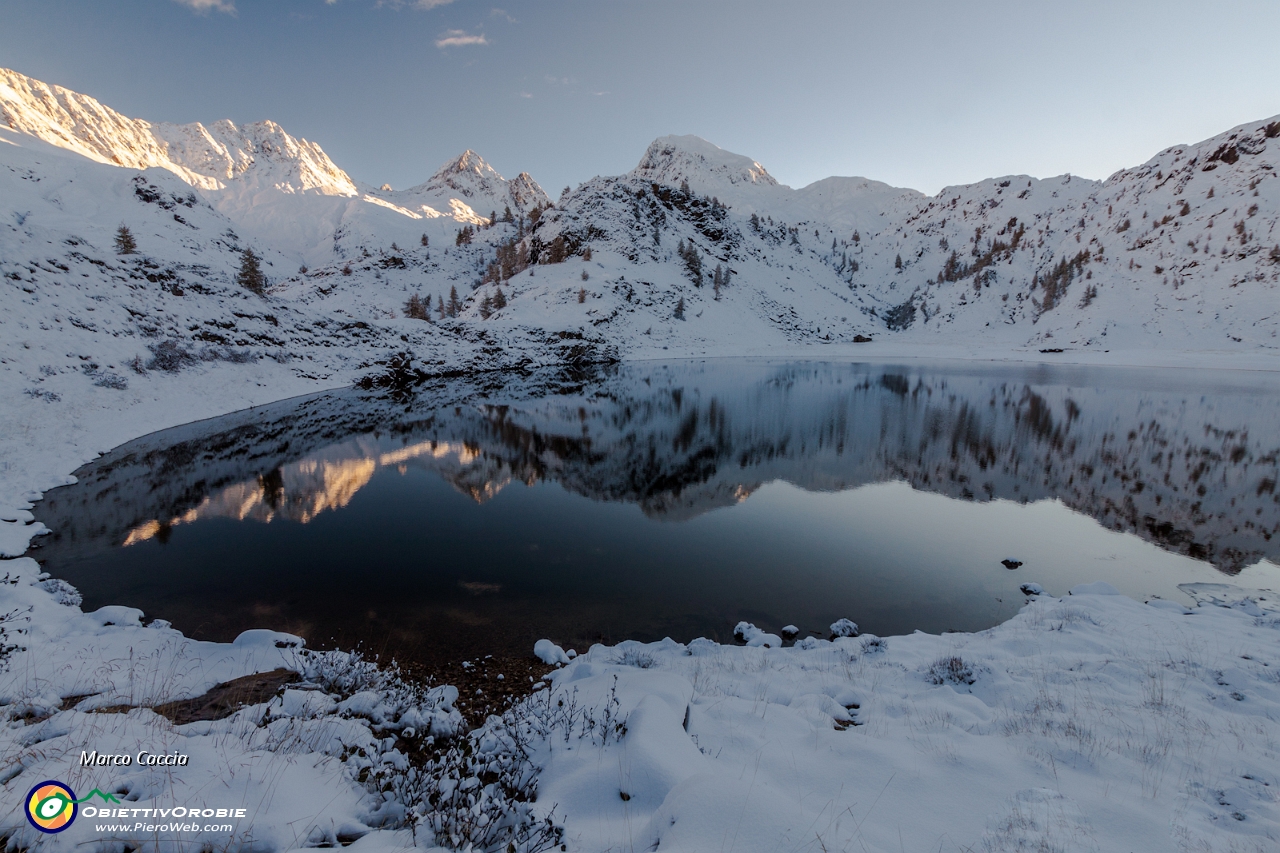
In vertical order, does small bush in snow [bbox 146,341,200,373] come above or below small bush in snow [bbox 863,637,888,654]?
above

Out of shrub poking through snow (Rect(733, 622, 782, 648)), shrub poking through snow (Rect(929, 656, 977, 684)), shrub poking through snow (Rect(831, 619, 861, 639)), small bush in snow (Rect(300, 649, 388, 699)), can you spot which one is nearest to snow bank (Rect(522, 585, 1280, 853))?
shrub poking through snow (Rect(929, 656, 977, 684))

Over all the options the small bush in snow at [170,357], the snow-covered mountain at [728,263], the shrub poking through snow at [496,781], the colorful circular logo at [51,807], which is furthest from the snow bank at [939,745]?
the snow-covered mountain at [728,263]

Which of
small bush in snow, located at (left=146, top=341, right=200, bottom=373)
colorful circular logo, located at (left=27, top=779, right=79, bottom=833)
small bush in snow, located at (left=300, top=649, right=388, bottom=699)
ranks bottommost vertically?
small bush in snow, located at (left=300, top=649, right=388, bottom=699)

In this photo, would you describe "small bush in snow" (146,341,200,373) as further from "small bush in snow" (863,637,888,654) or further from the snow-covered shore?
"small bush in snow" (863,637,888,654)

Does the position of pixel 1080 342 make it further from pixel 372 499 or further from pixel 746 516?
pixel 372 499

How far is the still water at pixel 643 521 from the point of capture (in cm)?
1016

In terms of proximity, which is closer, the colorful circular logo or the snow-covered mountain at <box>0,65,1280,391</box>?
the colorful circular logo

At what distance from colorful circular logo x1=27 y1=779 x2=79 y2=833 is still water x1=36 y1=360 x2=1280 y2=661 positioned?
543cm

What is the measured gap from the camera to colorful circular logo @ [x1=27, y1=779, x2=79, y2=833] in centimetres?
312

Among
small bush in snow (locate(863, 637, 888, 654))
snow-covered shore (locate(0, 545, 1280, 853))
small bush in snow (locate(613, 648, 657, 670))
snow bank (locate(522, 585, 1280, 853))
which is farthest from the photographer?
small bush in snow (locate(863, 637, 888, 654))

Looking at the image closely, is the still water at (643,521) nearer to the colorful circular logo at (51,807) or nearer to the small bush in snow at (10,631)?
the small bush in snow at (10,631)

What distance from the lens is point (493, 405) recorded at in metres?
36.2

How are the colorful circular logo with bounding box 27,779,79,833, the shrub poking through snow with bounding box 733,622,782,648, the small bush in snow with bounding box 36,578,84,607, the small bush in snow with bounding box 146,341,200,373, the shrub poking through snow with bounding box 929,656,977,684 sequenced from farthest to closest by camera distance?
the small bush in snow with bounding box 146,341,200,373 → the small bush in snow with bounding box 36,578,84,607 → the shrub poking through snow with bounding box 733,622,782,648 → the shrub poking through snow with bounding box 929,656,977,684 → the colorful circular logo with bounding box 27,779,79,833

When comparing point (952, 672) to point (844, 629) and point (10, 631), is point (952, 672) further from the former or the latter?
point (10, 631)
